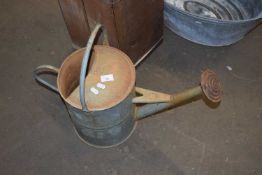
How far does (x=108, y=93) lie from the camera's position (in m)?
1.25

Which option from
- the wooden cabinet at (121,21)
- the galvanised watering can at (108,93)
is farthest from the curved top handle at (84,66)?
the wooden cabinet at (121,21)

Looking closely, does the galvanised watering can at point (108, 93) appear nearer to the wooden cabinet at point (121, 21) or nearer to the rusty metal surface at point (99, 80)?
the rusty metal surface at point (99, 80)

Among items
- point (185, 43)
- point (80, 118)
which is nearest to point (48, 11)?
point (185, 43)

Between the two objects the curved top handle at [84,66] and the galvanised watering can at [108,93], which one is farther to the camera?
the galvanised watering can at [108,93]

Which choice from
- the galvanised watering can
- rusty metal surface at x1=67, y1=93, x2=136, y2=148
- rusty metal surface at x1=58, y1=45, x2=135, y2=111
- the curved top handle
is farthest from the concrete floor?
the curved top handle

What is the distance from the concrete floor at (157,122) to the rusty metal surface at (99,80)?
1.24 feet

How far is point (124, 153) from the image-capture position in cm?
154

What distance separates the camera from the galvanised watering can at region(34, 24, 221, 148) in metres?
1.20

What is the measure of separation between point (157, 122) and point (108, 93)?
1.53 ft

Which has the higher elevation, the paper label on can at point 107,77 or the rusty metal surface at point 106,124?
the paper label on can at point 107,77

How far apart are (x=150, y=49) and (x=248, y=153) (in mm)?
759

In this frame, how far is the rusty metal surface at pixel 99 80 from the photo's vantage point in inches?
48.1

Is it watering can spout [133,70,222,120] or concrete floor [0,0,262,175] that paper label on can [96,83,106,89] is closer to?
watering can spout [133,70,222,120]

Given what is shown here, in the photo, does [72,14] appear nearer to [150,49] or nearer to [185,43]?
[150,49]
